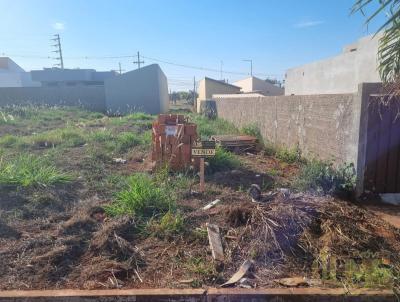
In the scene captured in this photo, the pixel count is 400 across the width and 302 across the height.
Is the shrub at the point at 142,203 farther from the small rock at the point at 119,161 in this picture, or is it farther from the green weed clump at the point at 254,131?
the green weed clump at the point at 254,131

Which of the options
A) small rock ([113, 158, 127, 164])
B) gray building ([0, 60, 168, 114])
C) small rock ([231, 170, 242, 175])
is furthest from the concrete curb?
gray building ([0, 60, 168, 114])

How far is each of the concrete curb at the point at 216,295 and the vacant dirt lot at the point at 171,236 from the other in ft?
0.39

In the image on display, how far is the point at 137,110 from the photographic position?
2450 cm

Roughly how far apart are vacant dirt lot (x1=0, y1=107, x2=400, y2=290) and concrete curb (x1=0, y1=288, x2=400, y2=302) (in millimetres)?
120

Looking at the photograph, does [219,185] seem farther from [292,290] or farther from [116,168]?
[292,290]

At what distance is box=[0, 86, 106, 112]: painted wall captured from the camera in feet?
85.5

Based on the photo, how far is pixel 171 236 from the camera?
3908mm

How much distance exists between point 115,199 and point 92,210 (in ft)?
1.45

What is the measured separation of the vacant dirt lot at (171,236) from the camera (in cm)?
321

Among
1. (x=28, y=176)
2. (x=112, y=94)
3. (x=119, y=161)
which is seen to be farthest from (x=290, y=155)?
(x=112, y=94)

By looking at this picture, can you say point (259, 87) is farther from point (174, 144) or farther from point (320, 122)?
point (174, 144)

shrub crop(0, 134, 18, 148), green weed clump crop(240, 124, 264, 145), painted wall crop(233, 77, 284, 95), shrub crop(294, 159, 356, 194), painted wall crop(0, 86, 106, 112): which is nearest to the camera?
shrub crop(294, 159, 356, 194)

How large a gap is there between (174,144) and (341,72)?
37.5 ft

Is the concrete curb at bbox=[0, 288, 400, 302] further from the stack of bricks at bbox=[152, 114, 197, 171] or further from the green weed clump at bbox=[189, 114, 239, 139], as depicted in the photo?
the green weed clump at bbox=[189, 114, 239, 139]
